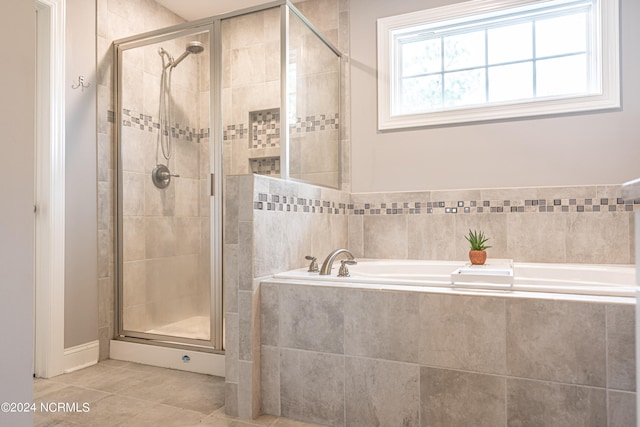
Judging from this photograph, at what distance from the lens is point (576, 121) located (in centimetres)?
255

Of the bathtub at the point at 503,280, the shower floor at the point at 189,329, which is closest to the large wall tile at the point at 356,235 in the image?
the bathtub at the point at 503,280

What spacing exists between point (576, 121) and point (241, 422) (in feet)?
8.25

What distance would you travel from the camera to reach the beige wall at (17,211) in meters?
0.88

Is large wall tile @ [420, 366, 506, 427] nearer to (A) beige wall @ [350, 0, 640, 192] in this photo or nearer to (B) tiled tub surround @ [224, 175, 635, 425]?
(B) tiled tub surround @ [224, 175, 635, 425]

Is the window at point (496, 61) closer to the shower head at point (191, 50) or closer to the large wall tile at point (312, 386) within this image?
the shower head at point (191, 50)

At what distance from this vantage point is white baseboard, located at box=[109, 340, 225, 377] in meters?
2.46

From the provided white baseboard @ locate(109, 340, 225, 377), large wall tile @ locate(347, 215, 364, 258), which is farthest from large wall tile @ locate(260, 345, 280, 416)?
large wall tile @ locate(347, 215, 364, 258)

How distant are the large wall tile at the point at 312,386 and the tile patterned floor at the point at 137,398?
6 cm

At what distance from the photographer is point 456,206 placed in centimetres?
280

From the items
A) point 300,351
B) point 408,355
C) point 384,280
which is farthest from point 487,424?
point 300,351

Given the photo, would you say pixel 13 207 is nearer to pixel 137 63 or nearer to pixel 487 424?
pixel 487 424

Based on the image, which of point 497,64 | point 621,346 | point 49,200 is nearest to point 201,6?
point 49,200

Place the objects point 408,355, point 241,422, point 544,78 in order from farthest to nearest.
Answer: point 544,78 < point 241,422 < point 408,355

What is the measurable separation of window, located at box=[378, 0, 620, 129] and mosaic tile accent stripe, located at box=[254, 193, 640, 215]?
1.82 feet
